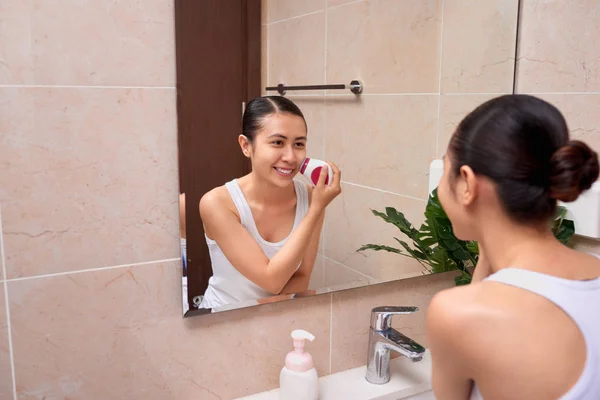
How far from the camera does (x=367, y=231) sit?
4.06 ft

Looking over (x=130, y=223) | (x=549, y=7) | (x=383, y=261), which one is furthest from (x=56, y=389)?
(x=549, y=7)

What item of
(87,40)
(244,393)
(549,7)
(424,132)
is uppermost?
(549,7)

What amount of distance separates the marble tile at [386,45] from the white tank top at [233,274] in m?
0.27

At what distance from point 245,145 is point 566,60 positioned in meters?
0.75

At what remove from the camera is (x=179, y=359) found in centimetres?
106

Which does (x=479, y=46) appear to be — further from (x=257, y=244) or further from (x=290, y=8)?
(x=257, y=244)

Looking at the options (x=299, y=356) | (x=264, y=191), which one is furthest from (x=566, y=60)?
(x=299, y=356)

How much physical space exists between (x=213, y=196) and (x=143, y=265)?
168mm

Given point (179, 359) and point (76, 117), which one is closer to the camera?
point (76, 117)

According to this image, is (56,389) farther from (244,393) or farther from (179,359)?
(244,393)

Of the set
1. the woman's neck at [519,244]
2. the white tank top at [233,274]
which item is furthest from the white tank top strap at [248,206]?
the woman's neck at [519,244]

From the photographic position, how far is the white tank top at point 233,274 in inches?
41.2

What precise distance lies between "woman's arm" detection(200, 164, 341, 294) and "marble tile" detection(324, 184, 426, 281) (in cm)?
4

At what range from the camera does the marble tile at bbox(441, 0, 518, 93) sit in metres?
1.29
